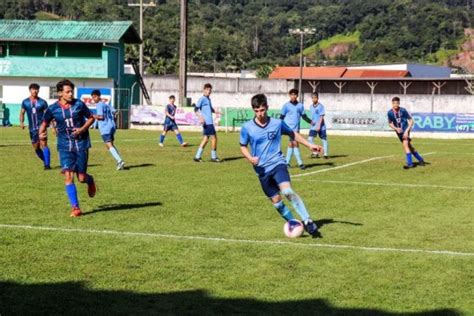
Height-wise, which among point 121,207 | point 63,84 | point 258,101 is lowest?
point 121,207

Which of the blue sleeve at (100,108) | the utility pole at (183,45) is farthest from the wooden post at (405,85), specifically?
the blue sleeve at (100,108)

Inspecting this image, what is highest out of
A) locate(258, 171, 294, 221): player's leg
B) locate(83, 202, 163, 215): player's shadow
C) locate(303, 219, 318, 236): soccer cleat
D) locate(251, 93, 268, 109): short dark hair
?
locate(251, 93, 268, 109): short dark hair

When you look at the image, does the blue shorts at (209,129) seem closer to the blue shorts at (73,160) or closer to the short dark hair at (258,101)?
the blue shorts at (73,160)

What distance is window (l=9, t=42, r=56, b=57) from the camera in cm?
6412

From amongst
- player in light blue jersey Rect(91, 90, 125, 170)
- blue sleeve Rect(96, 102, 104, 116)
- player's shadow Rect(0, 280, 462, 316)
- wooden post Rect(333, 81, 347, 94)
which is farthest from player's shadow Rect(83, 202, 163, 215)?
wooden post Rect(333, 81, 347, 94)

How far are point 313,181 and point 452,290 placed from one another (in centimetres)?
1128

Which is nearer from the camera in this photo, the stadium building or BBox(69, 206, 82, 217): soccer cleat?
BBox(69, 206, 82, 217): soccer cleat

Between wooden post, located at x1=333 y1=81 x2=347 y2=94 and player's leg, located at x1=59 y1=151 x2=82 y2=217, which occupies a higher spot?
wooden post, located at x1=333 y1=81 x2=347 y2=94

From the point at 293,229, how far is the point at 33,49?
182 feet

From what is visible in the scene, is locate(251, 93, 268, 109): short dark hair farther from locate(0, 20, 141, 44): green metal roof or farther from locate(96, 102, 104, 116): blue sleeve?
locate(0, 20, 141, 44): green metal roof

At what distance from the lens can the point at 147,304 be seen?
7.64 m

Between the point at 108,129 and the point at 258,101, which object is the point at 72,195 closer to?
the point at 258,101

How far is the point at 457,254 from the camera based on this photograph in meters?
10.4

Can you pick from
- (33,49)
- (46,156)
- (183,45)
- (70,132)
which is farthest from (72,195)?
(33,49)
